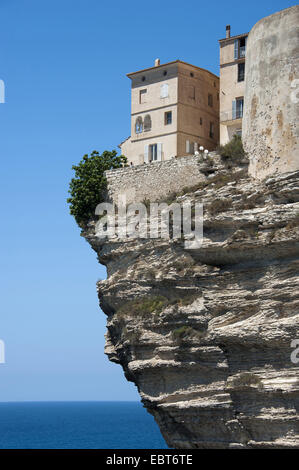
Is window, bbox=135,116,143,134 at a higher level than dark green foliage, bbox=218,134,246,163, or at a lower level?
higher

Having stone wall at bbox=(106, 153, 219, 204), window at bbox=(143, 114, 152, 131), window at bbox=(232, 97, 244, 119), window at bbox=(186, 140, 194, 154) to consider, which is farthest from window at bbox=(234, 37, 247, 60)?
stone wall at bbox=(106, 153, 219, 204)

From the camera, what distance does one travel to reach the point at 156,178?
4078cm

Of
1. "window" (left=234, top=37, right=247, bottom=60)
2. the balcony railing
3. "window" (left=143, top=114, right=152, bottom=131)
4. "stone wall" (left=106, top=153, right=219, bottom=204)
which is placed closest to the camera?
"stone wall" (left=106, top=153, right=219, bottom=204)

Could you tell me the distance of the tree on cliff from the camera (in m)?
42.5

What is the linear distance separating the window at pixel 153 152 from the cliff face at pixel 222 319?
5.04 meters

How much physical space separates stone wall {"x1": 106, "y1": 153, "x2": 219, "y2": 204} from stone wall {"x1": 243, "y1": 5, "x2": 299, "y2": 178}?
2473 mm

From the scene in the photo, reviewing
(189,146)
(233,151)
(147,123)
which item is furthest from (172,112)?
(233,151)

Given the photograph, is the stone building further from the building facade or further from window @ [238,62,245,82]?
window @ [238,62,245,82]

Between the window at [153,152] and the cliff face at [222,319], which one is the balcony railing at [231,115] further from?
the cliff face at [222,319]

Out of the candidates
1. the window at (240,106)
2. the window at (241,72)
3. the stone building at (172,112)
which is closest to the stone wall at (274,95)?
the window at (240,106)
